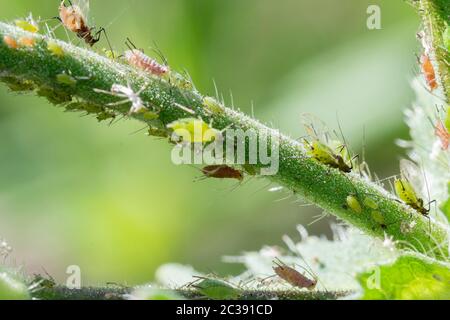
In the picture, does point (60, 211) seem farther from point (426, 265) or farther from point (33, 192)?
point (426, 265)

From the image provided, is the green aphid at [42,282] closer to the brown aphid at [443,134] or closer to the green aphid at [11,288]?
the green aphid at [11,288]

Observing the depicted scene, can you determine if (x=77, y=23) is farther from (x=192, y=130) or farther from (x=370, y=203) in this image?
(x=370, y=203)

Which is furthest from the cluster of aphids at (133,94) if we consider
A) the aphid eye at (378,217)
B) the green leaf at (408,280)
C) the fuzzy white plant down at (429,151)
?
the fuzzy white plant down at (429,151)

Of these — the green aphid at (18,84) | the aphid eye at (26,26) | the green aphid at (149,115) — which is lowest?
the green aphid at (149,115)

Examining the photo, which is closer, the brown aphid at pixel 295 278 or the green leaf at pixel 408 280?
the green leaf at pixel 408 280

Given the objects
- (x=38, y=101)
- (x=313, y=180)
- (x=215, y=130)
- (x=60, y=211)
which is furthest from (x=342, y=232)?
(x=38, y=101)
